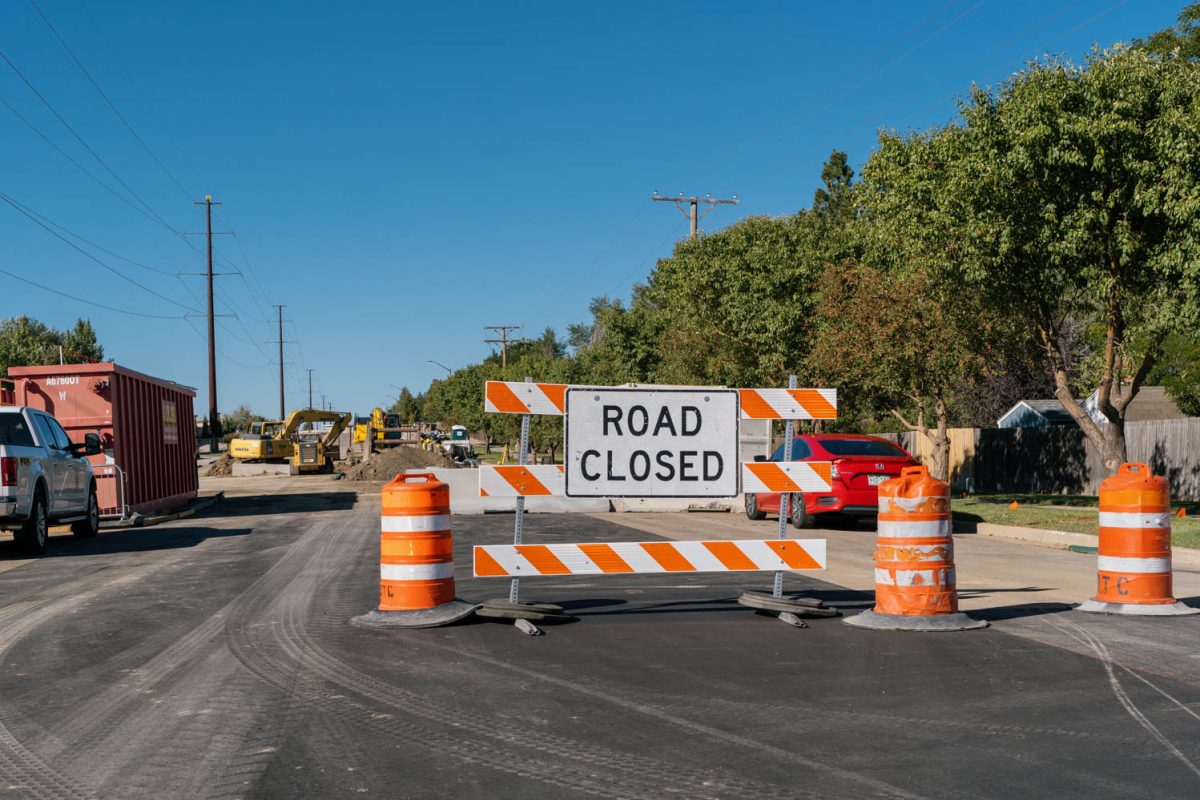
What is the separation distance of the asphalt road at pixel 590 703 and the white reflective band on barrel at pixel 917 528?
2.39ft

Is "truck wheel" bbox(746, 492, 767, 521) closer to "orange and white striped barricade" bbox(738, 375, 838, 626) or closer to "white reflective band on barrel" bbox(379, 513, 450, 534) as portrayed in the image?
"orange and white striped barricade" bbox(738, 375, 838, 626)

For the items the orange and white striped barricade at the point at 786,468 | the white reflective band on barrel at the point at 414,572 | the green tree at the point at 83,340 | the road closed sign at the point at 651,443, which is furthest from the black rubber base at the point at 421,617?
the green tree at the point at 83,340

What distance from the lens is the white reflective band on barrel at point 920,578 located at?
26.6 feet

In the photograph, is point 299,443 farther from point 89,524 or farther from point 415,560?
point 415,560

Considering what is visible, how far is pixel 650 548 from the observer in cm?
817

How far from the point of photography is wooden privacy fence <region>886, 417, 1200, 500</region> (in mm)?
27828

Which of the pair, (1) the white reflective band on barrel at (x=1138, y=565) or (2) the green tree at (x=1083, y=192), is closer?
(1) the white reflective band on barrel at (x=1138, y=565)

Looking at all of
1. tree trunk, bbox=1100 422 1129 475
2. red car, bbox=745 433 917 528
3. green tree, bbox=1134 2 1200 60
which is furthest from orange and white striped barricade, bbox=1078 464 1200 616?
green tree, bbox=1134 2 1200 60

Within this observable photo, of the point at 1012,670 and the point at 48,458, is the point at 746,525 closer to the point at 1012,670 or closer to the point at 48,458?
the point at 48,458

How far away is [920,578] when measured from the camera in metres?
8.12

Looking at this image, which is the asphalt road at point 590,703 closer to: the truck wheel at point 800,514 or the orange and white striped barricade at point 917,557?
the orange and white striped barricade at point 917,557

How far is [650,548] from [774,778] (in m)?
3.60

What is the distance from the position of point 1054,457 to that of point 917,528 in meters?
27.4

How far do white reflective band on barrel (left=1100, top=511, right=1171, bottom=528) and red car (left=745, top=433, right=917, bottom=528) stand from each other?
27.2ft
